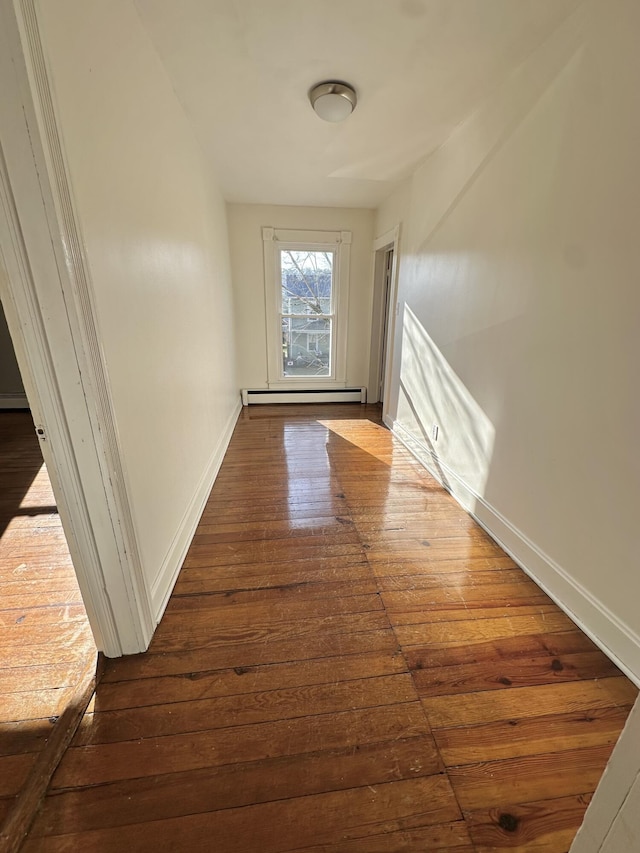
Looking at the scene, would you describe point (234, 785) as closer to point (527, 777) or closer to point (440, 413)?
point (527, 777)

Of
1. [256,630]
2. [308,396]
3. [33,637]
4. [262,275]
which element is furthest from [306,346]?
[33,637]

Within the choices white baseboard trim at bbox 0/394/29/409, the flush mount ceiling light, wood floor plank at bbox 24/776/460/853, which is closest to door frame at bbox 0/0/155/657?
wood floor plank at bbox 24/776/460/853

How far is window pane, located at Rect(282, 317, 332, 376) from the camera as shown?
459 cm

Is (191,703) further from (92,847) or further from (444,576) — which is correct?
(444,576)

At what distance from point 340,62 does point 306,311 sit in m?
2.91

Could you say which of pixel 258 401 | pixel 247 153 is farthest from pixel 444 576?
pixel 258 401

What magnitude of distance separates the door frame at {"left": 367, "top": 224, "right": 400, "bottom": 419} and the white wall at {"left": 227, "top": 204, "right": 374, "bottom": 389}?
9cm

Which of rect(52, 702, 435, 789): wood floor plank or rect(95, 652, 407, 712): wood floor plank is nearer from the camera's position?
rect(52, 702, 435, 789): wood floor plank

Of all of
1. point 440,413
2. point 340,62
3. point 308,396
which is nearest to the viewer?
point 340,62

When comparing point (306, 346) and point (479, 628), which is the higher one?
point (306, 346)

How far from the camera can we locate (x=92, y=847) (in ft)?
2.76

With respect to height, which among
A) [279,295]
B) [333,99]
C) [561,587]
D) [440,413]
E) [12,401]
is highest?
[333,99]

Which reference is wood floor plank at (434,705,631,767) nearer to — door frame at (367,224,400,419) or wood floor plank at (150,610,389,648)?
wood floor plank at (150,610,389,648)

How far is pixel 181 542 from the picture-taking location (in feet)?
5.88
